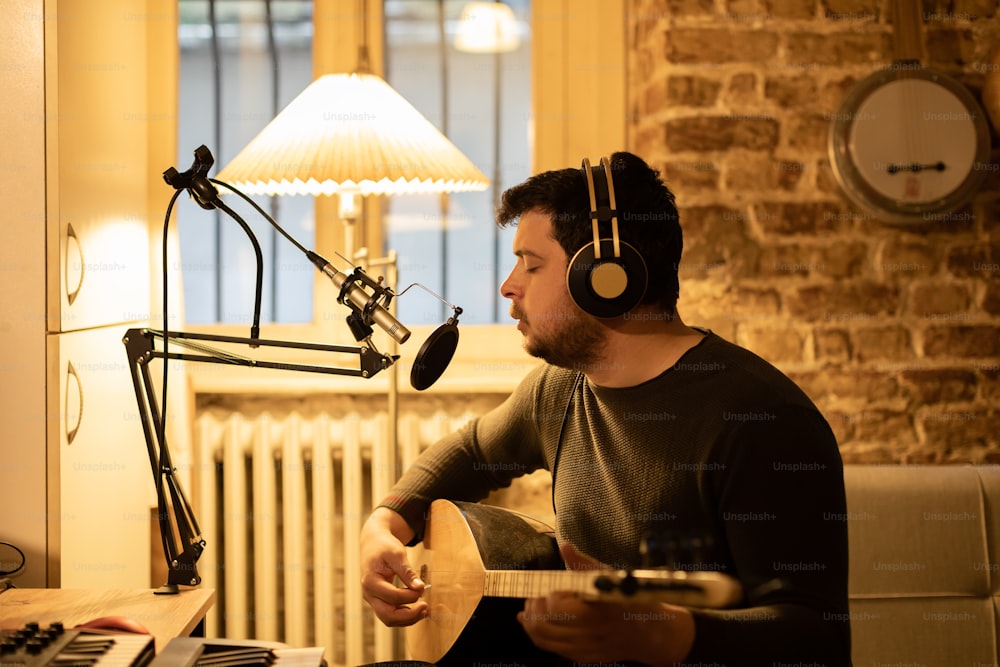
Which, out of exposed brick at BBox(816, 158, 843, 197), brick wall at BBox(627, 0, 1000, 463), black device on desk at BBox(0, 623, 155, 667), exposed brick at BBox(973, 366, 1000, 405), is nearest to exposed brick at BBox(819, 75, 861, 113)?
brick wall at BBox(627, 0, 1000, 463)

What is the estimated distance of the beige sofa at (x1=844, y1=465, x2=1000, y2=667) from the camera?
2.06m

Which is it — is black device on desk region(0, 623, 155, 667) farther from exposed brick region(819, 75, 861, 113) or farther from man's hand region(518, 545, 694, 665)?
exposed brick region(819, 75, 861, 113)

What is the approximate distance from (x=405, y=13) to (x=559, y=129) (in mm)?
528

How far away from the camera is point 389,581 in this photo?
1.79m

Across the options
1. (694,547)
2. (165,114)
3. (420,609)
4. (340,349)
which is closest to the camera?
(694,547)

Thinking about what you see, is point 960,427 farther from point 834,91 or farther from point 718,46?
point 718,46

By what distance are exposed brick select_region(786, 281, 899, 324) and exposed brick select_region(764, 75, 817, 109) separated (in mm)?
465

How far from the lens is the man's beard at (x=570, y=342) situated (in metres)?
1.66

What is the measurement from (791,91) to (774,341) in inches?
24.9

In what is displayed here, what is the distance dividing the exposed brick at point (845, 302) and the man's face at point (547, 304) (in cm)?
104

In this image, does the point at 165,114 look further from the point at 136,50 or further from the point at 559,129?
the point at 559,129

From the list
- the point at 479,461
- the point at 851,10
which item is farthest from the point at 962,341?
the point at 479,461

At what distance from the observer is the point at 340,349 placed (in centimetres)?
160

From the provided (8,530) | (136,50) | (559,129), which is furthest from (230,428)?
(559,129)
